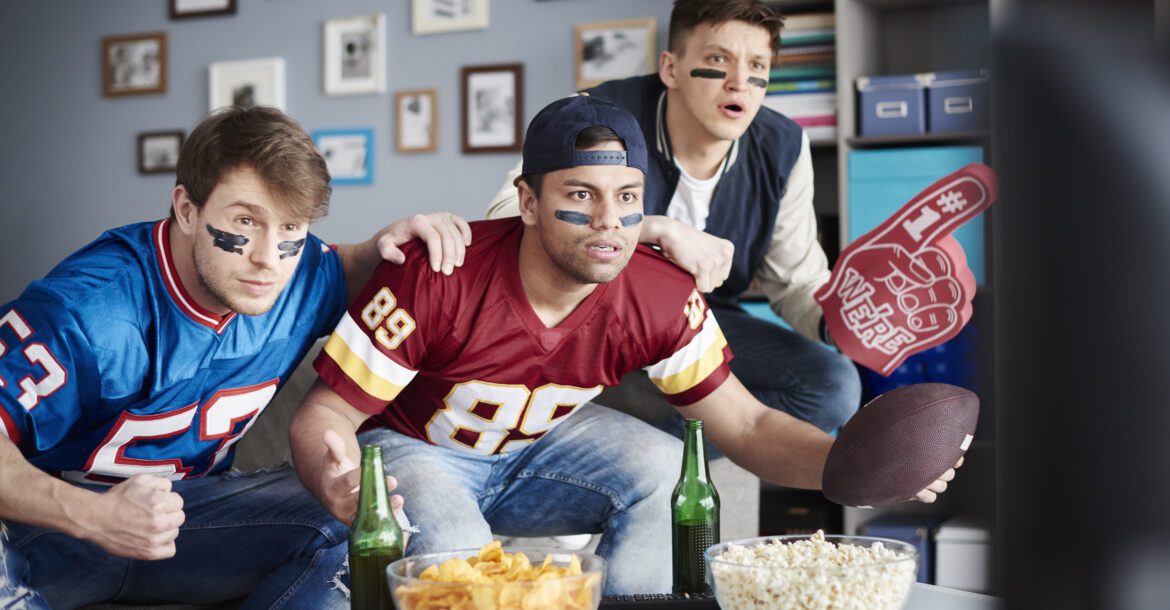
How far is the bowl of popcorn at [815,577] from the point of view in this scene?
1.02 meters

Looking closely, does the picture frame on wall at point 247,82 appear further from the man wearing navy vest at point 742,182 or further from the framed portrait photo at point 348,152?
the man wearing navy vest at point 742,182

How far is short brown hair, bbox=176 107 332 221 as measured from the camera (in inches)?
62.1

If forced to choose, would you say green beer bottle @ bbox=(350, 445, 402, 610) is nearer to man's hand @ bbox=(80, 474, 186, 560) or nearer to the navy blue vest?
man's hand @ bbox=(80, 474, 186, 560)

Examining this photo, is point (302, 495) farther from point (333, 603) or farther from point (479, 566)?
point (479, 566)

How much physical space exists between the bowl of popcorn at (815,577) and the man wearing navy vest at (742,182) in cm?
113

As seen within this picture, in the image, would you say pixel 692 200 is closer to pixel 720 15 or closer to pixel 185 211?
pixel 720 15

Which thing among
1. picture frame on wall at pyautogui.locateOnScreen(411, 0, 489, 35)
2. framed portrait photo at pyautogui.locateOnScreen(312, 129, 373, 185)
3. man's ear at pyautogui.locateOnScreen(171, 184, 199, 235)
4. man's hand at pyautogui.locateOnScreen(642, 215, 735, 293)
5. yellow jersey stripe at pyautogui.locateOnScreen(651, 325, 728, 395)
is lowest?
yellow jersey stripe at pyautogui.locateOnScreen(651, 325, 728, 395)

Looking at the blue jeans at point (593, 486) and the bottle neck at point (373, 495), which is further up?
Result: the bottle neck at point (373, 495)

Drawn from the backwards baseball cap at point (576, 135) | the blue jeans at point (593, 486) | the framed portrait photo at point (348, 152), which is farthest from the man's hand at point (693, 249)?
the framed portrait photo at point (348, 152)

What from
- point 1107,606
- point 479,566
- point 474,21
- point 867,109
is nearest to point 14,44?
point 474,21

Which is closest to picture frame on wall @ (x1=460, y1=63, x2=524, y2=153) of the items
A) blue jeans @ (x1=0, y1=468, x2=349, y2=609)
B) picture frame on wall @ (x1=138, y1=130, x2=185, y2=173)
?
picture frame on wall @ (x1=138, y1=130, x2=185, y2=173)

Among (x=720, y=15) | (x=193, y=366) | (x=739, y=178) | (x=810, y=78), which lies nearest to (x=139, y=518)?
(x=193, y=366)

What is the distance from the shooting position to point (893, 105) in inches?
130

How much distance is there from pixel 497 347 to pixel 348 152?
2547mm
